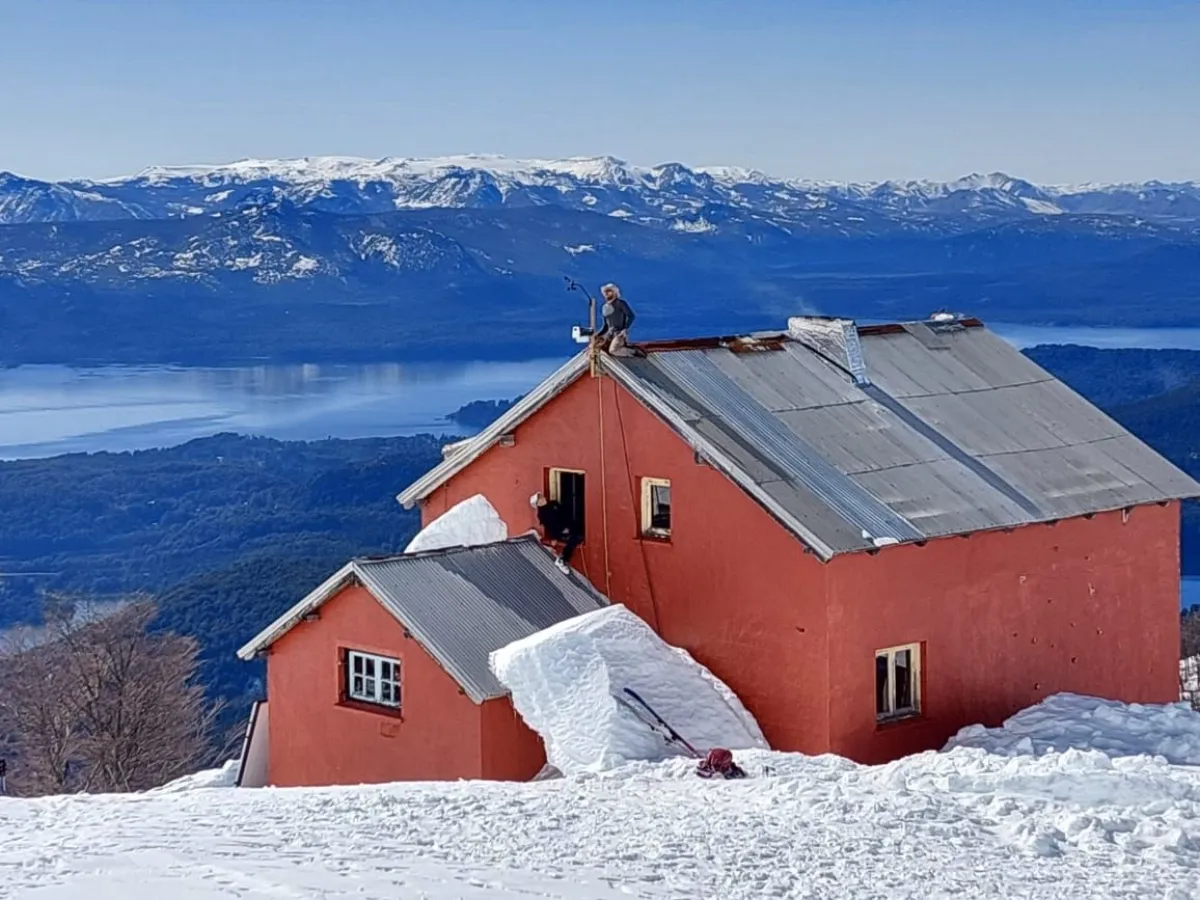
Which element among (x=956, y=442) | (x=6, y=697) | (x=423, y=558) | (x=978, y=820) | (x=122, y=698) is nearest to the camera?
(x=978, y=820)

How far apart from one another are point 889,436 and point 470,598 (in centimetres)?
593

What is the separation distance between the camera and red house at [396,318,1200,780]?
21250 mm

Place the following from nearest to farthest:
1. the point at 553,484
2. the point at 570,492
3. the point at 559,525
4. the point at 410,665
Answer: the point at 410,665
the point at 559,525
the point at 570,492
the point at 553,484

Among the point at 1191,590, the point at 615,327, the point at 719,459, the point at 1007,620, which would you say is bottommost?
the point at 1191,590

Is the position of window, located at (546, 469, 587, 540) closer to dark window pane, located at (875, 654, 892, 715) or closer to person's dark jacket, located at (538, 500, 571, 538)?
person's dark jacket, located at (538, 500, 571, 538)

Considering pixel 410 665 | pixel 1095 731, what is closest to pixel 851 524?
pixel 1095 731

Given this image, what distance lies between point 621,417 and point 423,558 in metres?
3.08

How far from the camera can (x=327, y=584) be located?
22172mm

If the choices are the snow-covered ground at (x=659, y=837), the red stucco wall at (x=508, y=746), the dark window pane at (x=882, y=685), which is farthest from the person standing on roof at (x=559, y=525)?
the snow-covered ground at (x=659, y=837)

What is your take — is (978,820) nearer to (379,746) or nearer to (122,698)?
(379,746)

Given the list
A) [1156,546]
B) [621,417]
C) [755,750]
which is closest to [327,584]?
[621,417]

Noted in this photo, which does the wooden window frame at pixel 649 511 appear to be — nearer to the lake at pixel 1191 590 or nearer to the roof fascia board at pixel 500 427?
the roof fascia board at pixel 500 427

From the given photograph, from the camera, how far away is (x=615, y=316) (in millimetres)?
23234

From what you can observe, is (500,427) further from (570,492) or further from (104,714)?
(104,714)
